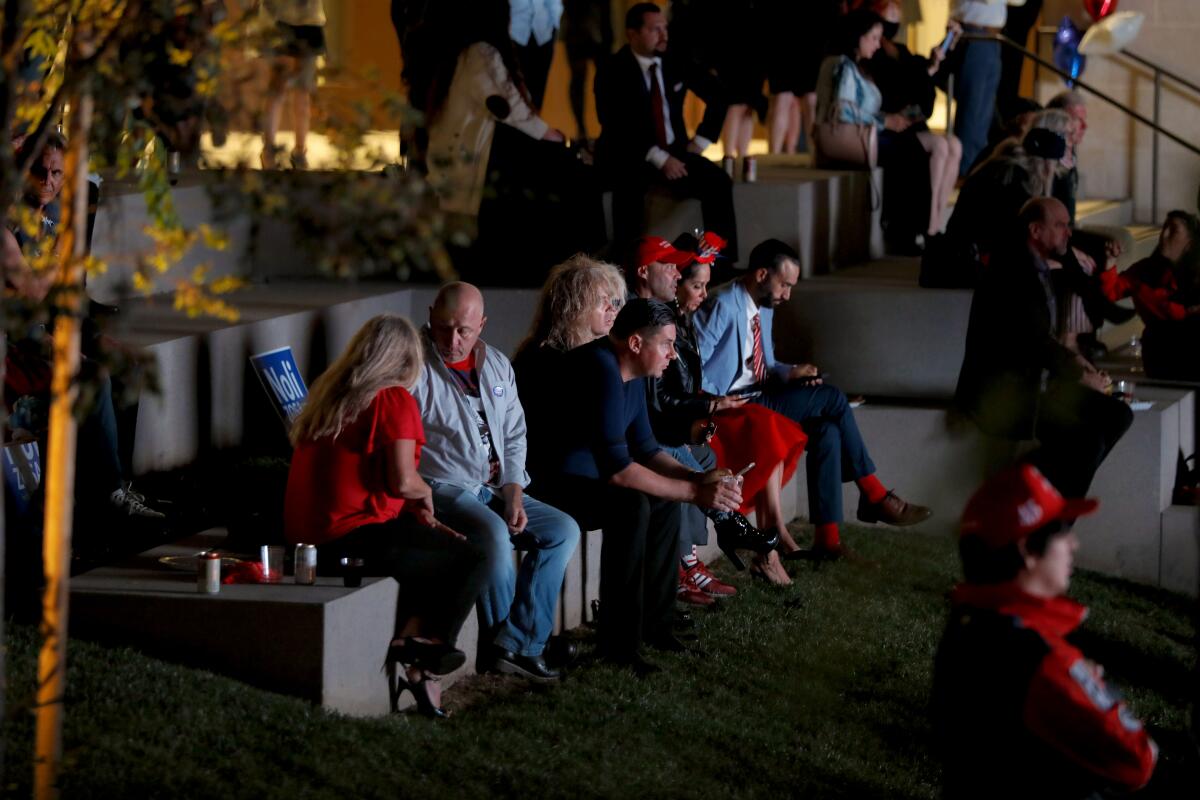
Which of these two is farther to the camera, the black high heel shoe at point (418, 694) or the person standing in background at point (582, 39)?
the person standing in background at point (582, 39)

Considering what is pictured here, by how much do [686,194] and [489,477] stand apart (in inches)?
174

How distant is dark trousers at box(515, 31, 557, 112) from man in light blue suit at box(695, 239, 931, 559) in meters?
2.59

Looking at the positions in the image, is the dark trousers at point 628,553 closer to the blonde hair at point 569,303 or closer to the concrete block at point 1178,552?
the blonde hair at point 569,303

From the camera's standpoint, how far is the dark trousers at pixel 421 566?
6.36 metres

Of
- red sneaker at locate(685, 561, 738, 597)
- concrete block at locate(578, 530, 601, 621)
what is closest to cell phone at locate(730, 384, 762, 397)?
red sneaker at locate(685, 561, 738, 597)

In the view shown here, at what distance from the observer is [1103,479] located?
986 centimetres

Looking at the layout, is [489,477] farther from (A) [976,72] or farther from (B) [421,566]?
(A) [976,72]

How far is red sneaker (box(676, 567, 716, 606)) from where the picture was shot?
7.98m

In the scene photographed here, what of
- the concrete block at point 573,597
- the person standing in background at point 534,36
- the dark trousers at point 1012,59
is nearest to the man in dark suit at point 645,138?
the person standing in background at point 534,36

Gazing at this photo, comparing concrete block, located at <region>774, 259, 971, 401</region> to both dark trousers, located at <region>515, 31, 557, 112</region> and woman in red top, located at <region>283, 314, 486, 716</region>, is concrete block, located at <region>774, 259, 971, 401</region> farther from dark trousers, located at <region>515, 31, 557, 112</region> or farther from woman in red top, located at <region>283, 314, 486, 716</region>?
woman in red top, located at <region>283, 314, 486, 716</region>

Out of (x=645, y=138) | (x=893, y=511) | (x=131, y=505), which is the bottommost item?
(x=893, y=511)

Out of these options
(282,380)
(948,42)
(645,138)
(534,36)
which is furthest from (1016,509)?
(948,42)

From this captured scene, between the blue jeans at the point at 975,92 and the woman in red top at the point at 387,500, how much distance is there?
26.9 ft

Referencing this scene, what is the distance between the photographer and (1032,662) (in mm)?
3816
